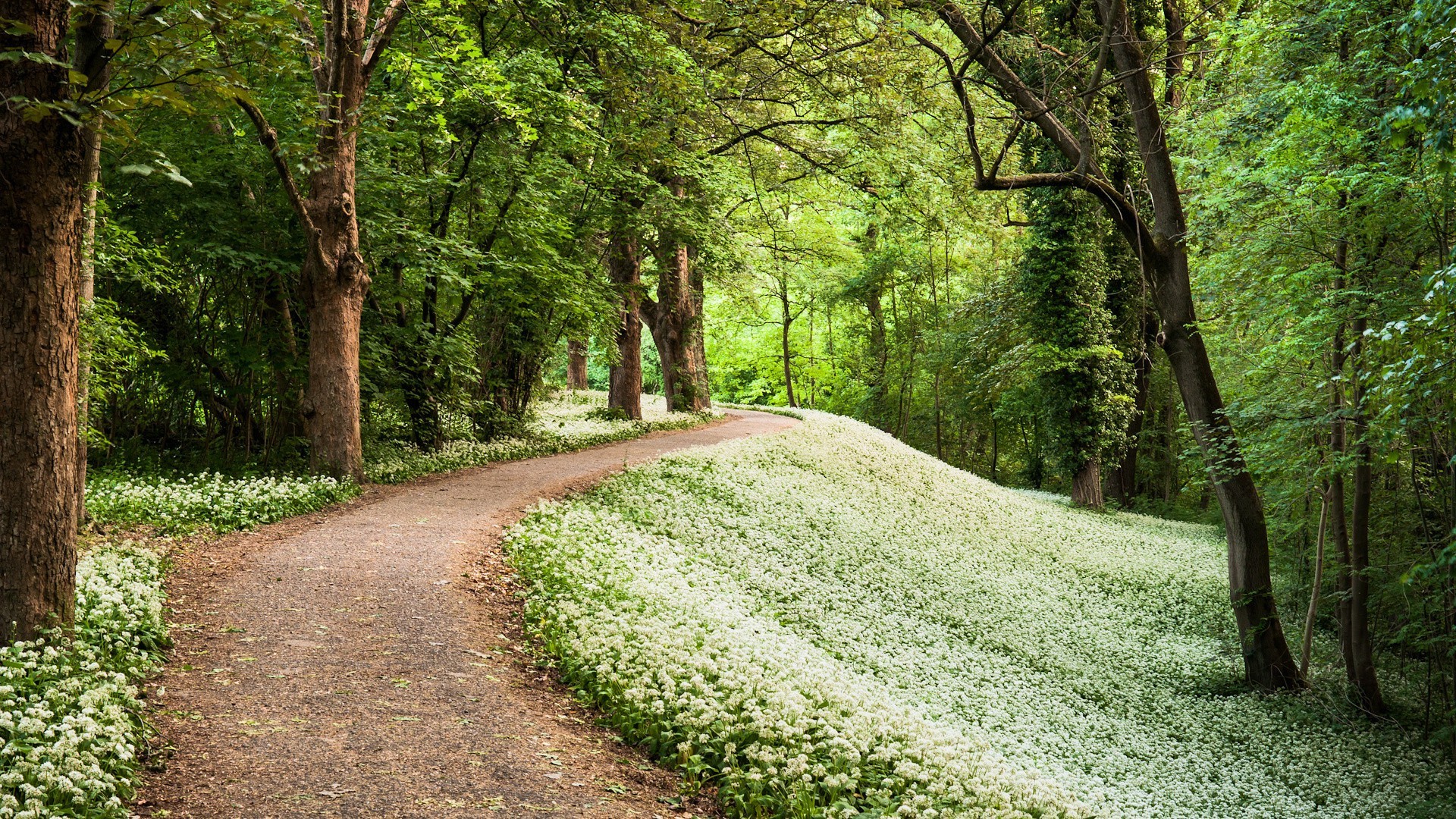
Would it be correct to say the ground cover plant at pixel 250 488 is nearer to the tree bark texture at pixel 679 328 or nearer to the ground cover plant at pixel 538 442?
the ground cover plant at pixel 538 442

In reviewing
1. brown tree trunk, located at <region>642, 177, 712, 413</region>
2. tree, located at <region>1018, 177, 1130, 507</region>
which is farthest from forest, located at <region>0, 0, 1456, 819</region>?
brown tree trunk, located at <region>642, 177, 712, 413</region>

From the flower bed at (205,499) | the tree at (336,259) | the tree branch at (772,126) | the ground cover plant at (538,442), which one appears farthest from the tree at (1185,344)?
the ground cover plant at (538,442)

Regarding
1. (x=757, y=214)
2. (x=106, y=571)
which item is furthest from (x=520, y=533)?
(x=757, y=214)

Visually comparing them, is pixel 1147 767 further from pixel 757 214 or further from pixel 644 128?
pixel 757 214

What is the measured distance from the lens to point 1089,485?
2517 centimetres

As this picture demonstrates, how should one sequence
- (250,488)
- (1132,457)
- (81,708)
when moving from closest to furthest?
(81,708), (250,488), (1132,457)

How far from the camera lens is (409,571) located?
27.1 feet

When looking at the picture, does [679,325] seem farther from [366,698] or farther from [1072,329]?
[366,698]

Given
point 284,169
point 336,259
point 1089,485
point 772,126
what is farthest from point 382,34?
point 1089,485

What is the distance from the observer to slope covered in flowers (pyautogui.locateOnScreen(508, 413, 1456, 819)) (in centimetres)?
561

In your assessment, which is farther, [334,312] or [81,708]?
[334,312]

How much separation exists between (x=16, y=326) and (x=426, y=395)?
1088 cm

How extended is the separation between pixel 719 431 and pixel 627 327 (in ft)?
13.1

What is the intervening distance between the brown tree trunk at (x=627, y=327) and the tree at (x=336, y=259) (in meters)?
8.55
